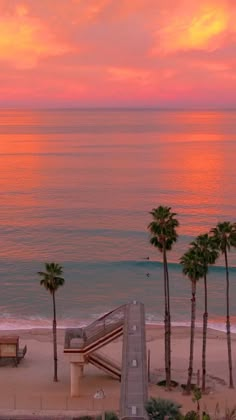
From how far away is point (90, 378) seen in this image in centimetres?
4184

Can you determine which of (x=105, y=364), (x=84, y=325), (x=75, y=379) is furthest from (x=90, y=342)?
(x=84, y=325)

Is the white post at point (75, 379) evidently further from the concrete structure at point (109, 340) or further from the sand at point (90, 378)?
the sand at point (90, 378)

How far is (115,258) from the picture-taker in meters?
81.8

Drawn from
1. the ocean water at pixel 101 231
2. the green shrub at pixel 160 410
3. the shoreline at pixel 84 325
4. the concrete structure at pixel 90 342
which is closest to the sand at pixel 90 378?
the shoreline at pixel 84 325

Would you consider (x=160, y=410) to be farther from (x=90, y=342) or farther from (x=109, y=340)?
(x=90, y=342)

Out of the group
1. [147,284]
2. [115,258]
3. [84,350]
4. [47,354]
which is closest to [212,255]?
[84,350]

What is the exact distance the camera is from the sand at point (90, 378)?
37188 millimetres

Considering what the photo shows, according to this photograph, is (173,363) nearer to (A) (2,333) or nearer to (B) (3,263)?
(A) (2,333)

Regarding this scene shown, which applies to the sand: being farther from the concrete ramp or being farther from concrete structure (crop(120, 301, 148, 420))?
concrete structure (crop(120, 301, 148, 420))

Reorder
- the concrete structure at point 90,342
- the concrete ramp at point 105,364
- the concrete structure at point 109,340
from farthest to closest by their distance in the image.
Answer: the concrete ramp at point 105,364 < the concrete structure at point 90,342 < the concrete structure at point 109,340

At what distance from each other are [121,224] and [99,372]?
56632mm

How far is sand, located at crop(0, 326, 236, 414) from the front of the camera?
3719 cm

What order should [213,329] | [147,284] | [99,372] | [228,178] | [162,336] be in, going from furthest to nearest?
[228,178]
[147,284]
[213,329]
[162,336]
[99,372]

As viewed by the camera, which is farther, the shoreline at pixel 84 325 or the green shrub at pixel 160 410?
the shoreline at pixel 84 325
